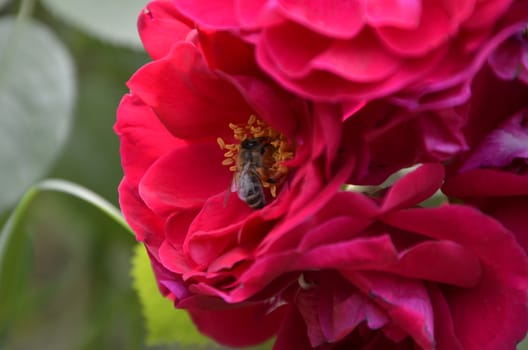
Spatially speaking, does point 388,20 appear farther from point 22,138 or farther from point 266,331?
point 22,138

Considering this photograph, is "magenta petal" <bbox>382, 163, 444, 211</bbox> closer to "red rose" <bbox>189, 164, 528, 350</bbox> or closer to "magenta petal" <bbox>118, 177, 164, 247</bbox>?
"red rose" <bbox>189, 164, 528, 350</bbox>

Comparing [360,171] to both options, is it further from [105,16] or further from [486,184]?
[105,16]

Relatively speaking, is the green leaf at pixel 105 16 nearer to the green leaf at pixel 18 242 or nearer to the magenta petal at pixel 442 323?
the green leaf at pixel 18 242

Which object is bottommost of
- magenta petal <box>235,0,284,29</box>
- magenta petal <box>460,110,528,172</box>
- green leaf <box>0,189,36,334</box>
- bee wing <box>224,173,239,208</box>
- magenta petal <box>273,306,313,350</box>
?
A: green leaf <box>0,189,36,334</box>

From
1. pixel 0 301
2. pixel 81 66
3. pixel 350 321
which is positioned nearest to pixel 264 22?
pixel 350 321

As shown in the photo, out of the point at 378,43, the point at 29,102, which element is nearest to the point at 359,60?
the point at 378,43

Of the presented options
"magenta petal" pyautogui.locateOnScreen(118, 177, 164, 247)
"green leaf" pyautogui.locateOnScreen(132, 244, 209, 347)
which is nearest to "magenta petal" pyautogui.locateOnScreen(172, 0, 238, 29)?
"magenta petal" pyautogui.locateOnScreen(118, 177, 164, 247)
